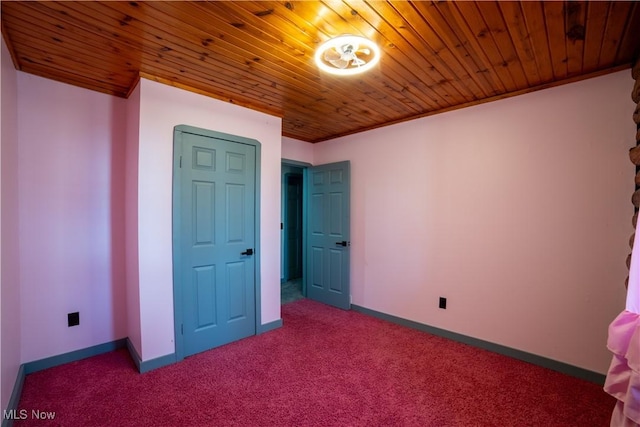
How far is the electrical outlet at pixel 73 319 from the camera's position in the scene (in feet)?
8.29

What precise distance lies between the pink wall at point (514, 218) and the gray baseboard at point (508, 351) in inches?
1.8

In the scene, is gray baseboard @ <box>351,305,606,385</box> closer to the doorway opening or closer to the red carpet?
the red carpet

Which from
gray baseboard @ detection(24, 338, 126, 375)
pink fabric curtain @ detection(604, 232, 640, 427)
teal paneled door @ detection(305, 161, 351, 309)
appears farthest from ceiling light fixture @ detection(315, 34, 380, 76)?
gray baseboard @ detection(24, 338, 126, 375)

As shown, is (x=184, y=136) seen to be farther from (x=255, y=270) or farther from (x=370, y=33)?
(x=370, y=33)

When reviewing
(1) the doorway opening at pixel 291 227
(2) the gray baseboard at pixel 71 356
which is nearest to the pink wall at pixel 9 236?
(2) the gray baseboard at pixel 71 356

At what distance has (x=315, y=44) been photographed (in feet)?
6.24

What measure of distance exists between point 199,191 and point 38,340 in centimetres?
177

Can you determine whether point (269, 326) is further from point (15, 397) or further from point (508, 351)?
point (508, 351)

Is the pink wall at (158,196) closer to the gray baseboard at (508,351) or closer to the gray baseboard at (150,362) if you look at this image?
the gray baseboard at (150,362)

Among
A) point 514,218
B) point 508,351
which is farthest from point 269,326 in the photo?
point 514,218

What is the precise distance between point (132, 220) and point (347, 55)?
→ 2209 mm

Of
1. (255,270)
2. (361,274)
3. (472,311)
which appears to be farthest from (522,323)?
(255,270)

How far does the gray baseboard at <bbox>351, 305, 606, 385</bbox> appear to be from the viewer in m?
2.31

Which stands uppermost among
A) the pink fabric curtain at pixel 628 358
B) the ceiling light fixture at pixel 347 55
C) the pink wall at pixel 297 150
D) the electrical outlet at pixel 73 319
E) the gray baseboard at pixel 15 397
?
the ceiling light fixture at pixel 347 55
